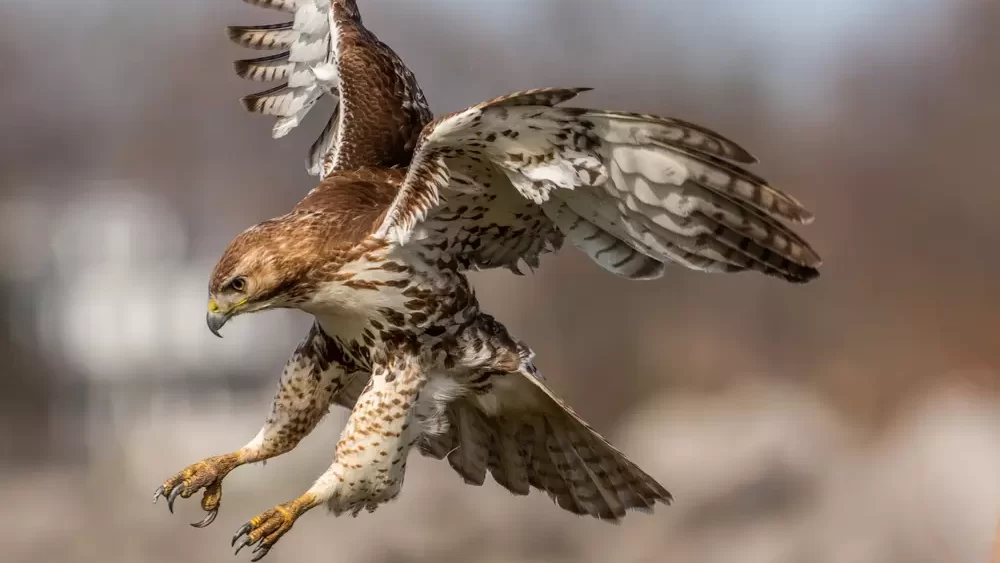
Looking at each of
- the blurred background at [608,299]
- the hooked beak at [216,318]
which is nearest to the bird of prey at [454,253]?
the hooked beak at [216,318]

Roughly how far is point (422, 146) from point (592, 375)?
1280 millimetres

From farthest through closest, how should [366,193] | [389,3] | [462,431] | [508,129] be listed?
[389,3] < [462,431] < [366,193] < [508,129]

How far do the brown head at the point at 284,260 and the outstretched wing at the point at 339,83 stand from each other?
0.25 metres

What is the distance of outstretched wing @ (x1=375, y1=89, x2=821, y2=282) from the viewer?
1.10 m

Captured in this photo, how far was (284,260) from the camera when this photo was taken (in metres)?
1.18

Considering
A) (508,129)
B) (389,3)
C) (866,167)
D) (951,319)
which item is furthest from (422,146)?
(951,319)

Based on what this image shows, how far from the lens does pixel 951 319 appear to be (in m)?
2.23

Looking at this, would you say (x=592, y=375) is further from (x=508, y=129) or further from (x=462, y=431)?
(x=508, y=129)

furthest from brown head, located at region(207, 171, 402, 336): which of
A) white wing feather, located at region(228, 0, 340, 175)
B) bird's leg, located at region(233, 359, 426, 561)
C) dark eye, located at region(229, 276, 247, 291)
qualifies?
white wing feather, located at region(228, 0, 340, 175)

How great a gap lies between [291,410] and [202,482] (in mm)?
169

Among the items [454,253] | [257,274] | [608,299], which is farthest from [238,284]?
[608,299]

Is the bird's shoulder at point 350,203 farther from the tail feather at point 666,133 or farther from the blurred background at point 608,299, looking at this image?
the blurred background at point 608,299

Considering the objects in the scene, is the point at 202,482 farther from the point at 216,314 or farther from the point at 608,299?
the point at 608,299

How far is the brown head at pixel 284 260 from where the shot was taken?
3.86ft
